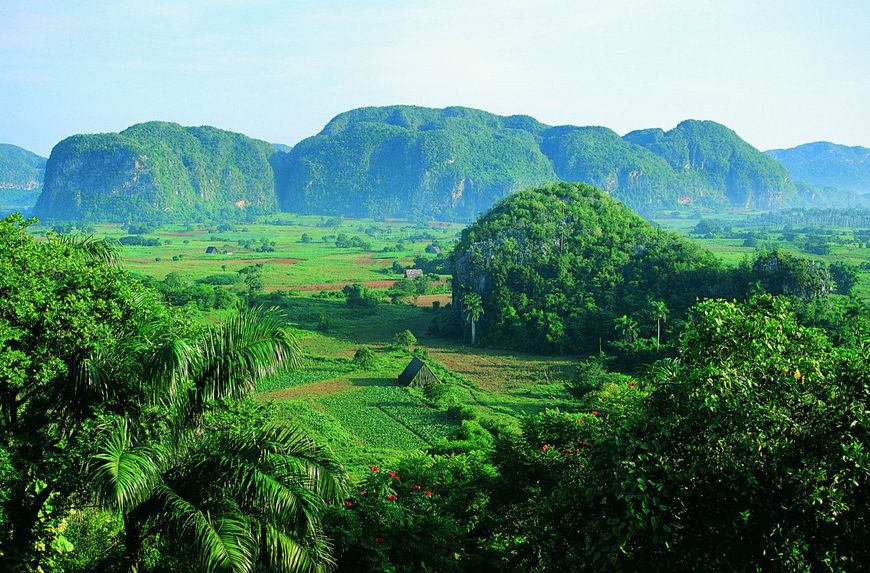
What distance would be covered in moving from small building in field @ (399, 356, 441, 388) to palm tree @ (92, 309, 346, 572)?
26.0m

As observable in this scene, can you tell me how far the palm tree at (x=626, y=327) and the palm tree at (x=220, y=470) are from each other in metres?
34.8

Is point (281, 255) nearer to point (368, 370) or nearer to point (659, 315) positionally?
point (368, 370)

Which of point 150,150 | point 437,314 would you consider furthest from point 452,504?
point 150,150

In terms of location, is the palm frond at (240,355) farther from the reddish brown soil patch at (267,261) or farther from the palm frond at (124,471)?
the reddish brown soil patch at (267,261)

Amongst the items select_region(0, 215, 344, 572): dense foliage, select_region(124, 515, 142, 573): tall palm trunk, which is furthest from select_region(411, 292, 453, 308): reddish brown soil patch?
select_region(124, 515, 142, 573): tall palm trunk

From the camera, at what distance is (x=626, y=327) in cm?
4191

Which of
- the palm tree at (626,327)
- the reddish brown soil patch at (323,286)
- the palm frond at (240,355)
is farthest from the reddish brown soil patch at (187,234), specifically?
the palm frond at (240,355)

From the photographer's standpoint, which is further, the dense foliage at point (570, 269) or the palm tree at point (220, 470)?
the dense foliage at point (570, 269)

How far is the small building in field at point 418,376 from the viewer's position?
34.9m

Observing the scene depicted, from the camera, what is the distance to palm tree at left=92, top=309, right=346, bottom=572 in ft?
24.5

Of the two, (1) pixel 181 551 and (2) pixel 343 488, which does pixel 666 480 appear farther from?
Result: (1) pixel 181 551

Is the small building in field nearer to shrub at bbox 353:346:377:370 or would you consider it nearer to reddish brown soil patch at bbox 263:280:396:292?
shrub at bbox 353:346:377:370

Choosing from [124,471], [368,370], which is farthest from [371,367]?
[124,471]

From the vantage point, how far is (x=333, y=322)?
167ft
